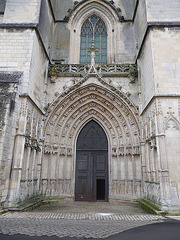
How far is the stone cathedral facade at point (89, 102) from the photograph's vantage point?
6.47 m

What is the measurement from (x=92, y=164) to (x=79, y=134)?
164cm

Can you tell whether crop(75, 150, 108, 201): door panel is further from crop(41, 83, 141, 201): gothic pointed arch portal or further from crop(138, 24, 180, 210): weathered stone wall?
crop(138, 24, 180, 210): weathered stone wall

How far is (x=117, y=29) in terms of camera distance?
1080cm

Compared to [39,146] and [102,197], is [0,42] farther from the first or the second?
[102,197]

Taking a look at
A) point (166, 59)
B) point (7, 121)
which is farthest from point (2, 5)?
point (166, 59)

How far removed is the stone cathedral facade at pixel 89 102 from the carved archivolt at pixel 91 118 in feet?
0.16

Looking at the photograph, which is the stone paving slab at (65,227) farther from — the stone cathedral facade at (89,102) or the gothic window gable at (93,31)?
the gothic window gable at (93,31)

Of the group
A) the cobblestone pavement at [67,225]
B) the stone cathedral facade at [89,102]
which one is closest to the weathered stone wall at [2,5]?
the stone cathedral facade at [89,102]

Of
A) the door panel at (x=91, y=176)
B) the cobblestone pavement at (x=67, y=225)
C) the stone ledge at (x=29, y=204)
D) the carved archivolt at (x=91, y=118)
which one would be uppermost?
the carved archivolt at (x=91, y=118)

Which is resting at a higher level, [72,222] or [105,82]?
[105,82]

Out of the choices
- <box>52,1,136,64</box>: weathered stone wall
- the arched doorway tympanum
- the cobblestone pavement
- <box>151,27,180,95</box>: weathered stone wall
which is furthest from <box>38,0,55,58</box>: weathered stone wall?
the cobblestone pavement

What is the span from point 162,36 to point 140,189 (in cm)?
630

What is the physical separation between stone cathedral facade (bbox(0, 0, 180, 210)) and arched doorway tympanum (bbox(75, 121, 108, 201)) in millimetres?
48

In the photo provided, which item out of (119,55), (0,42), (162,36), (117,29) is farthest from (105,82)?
(0,42)
